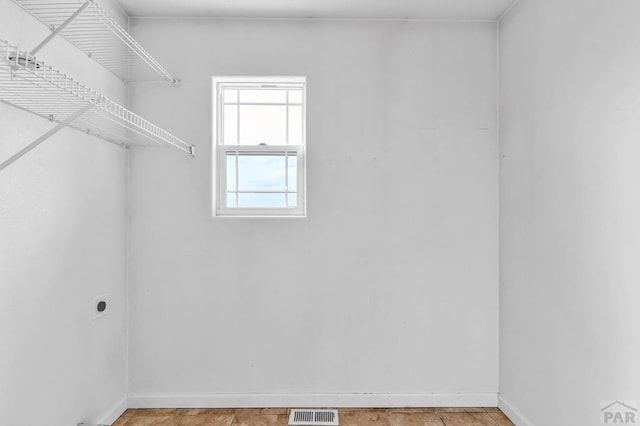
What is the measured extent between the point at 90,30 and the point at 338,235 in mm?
1639

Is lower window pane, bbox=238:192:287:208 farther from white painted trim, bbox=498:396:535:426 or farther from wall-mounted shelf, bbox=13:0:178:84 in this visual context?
white painted trim, bbox=498:396:535:426

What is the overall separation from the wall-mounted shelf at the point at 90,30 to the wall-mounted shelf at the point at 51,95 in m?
0.13

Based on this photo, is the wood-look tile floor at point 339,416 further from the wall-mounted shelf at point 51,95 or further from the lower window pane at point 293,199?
the wall-mounted shelf at point 51,95

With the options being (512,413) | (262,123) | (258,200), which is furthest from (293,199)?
(512,413)

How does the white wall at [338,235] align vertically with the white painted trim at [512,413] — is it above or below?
above

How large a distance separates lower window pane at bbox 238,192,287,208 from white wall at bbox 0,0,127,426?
700 mm

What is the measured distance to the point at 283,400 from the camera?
2297 millimetres

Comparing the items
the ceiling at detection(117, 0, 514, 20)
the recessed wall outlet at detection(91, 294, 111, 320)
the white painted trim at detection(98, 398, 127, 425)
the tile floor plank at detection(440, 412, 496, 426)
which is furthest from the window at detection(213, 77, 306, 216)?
the tile floor plank at detection(440, 412, 496, 426)

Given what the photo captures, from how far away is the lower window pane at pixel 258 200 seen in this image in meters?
2.43

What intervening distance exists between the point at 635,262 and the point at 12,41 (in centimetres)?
239

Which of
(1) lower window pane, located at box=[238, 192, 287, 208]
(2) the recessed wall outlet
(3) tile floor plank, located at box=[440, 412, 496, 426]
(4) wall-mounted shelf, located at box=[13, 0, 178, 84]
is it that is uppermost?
(4) wall-mounted shelf, located at box=[13, 0, 178, 84]

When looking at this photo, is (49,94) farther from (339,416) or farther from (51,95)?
(339,416)

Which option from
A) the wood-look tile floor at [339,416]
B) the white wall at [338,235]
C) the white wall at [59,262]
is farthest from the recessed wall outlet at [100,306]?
the wood-look tile floor at [339,416]

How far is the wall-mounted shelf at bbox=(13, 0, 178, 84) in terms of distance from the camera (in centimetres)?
140
